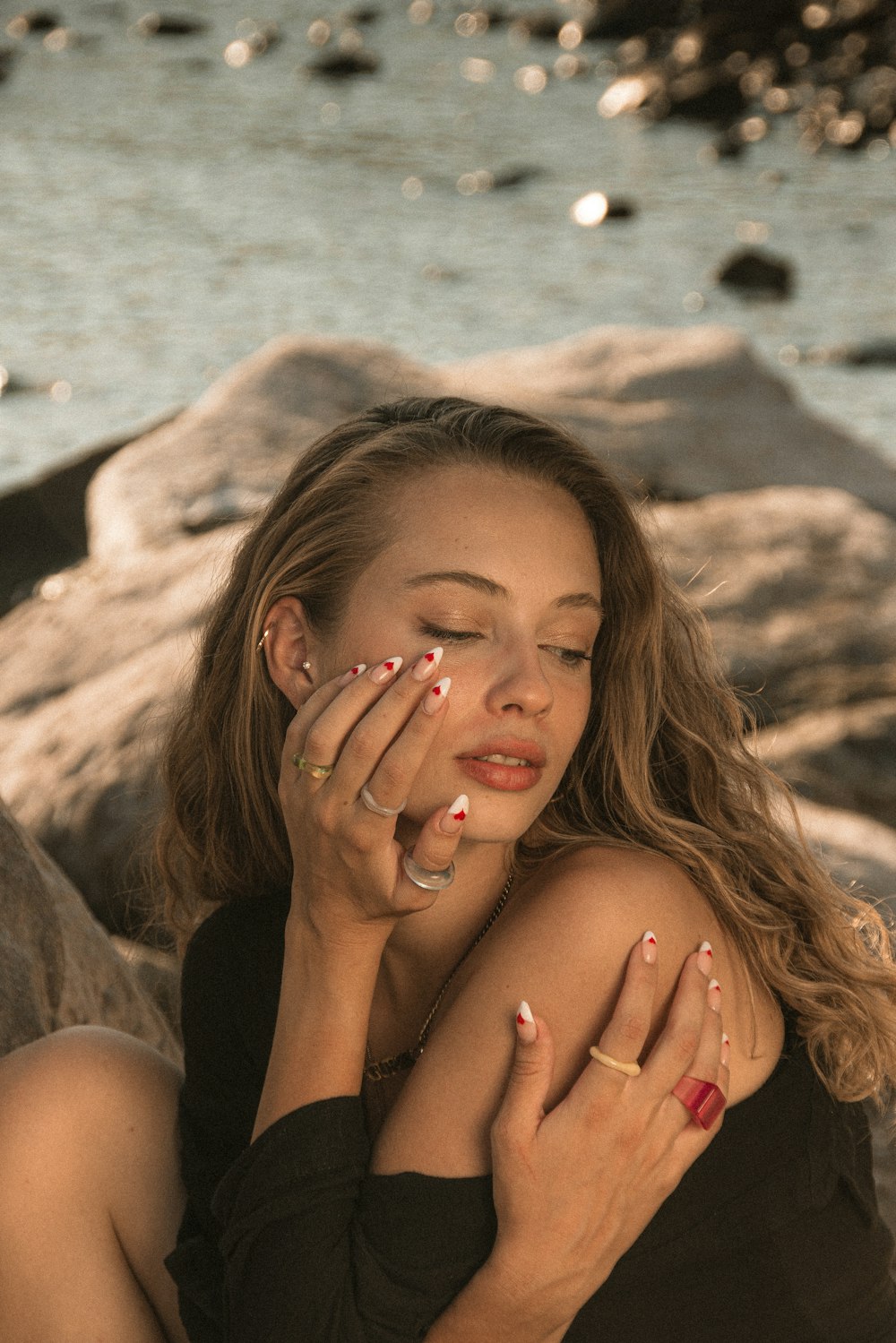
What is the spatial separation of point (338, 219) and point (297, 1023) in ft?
37.8

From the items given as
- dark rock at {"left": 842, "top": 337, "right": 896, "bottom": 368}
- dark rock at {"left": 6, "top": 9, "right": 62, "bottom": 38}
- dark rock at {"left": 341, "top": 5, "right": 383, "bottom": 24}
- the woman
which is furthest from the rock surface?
dark rock at {"left": 341, "top": 5, "right": 383, "bottom": 24}

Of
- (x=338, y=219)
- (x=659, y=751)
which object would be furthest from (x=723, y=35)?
(x=659, y=751)

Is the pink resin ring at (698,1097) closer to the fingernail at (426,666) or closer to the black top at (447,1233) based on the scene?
the black top at (447,1233)

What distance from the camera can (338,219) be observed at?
13.1 metres

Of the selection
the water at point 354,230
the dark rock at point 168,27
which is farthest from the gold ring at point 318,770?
the dark rock at point 168,27

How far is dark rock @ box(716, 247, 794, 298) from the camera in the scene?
12.2 m

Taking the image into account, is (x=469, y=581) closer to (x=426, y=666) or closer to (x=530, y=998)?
(x=426, y=666)

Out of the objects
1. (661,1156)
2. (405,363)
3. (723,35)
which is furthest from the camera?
(723,35)

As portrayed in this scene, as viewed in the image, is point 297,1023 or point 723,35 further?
point 723,35

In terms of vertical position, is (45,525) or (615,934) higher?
(615,934)

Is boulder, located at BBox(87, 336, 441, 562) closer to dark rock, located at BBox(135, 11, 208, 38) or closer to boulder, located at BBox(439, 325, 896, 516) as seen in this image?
boulder, located at BBox(439, 325, 896, 516)

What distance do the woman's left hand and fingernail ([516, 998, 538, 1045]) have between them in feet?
0.68

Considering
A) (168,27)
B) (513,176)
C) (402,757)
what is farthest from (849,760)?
(168,27)

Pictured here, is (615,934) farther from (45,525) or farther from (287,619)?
(45,525)
